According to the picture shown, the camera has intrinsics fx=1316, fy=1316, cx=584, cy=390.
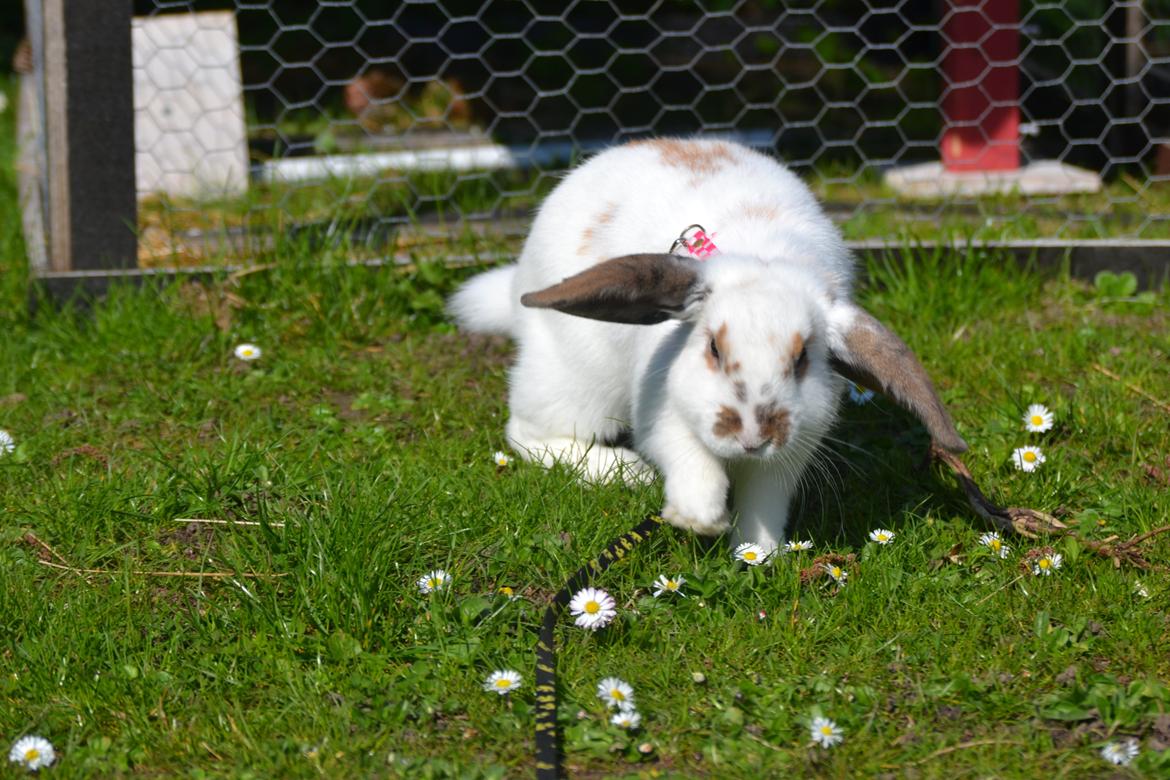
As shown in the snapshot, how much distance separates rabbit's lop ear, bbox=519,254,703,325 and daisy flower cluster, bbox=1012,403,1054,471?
0.91 meters

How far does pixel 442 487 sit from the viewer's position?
105 inches

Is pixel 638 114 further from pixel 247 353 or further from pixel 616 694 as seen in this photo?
pixel 616 694

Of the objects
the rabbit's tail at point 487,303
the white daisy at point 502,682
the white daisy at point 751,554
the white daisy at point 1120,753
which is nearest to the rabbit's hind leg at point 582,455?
the white daisy at point 751,554

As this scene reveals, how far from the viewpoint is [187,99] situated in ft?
15.6

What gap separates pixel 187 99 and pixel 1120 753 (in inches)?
154

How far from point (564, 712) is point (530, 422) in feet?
3.19

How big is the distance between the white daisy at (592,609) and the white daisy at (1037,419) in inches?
45.9

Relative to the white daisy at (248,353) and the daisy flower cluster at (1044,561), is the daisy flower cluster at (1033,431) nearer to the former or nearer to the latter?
the daisy flower cluster at (1044,561)

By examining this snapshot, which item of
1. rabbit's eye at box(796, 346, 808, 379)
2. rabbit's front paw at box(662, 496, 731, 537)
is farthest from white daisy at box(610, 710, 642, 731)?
rabbit's eye at box(796, 346, 808, 379)

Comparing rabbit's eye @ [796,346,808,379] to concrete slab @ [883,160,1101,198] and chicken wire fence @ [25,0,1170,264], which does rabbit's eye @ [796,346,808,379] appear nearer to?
chicken wire fence @ [25,0,1170,264]

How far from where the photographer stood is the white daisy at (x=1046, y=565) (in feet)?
7.95

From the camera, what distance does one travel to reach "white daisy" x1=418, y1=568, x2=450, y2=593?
2.33 meters

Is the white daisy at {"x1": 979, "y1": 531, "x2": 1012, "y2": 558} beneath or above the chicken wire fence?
beneath

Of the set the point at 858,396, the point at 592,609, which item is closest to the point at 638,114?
the point at 858,396
